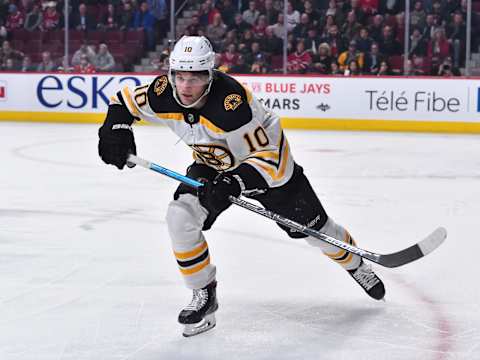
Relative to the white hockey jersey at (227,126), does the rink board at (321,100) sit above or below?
below

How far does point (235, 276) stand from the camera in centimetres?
392

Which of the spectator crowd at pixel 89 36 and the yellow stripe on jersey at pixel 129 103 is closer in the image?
the yellow stripe on jersey at pixel 129 103

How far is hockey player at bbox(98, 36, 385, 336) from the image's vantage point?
2.99 meters

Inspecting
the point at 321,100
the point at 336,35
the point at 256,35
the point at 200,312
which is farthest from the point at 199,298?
the point at 256,35

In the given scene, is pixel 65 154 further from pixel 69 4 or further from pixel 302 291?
pixel 302 291

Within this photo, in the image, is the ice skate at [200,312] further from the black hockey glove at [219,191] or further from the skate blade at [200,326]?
the black hockey glove at [219,191]

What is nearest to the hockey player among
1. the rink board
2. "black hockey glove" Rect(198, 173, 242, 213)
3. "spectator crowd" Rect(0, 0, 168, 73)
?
"black hockey glove" Rect(198, 173, 242, 213)

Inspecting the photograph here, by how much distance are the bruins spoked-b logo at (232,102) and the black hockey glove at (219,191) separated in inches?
8.5

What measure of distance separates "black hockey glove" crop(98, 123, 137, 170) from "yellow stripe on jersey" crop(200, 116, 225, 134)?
321 mm

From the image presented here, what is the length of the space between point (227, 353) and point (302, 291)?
0.87 m

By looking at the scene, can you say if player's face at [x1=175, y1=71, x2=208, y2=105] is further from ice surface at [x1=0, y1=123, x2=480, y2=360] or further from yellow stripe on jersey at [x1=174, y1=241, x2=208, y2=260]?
ice surface at [x1=0, y1=123, x2=480, y2=360]

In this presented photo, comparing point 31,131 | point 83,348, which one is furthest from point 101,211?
point 31,131

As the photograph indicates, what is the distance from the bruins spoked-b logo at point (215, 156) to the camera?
3.12 meters

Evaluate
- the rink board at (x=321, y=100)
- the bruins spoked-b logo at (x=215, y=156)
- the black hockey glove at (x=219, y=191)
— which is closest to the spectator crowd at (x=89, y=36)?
the rink board at (x=321, y=100)
